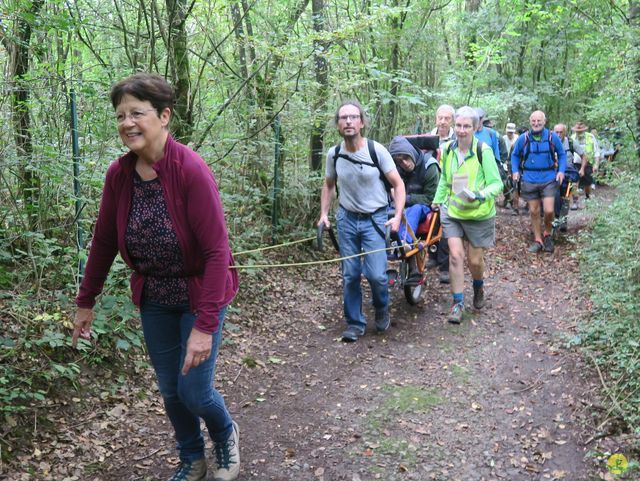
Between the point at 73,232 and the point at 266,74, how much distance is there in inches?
144

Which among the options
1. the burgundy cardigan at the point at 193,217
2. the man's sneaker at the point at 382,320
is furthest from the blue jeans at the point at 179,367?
the man's sneaker at the point at 382,320

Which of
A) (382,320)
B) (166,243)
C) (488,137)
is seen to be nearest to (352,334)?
(382,320)

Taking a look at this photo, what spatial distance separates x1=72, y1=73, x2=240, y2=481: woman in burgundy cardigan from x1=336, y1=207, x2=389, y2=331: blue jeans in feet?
9.66

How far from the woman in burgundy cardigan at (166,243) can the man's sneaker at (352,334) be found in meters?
3.04

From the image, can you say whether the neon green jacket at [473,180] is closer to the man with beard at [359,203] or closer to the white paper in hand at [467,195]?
the white paper in hand at [467,195]

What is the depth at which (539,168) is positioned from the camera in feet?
32.9

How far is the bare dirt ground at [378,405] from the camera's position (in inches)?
154

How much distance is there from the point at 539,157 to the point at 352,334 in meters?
5.58

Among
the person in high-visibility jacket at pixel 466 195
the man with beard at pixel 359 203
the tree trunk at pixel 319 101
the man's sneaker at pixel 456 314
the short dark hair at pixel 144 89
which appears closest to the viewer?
the short dark hair at pixel 144 89

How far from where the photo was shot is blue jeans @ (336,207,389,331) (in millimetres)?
6043

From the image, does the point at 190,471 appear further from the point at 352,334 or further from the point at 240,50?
the point at 240,50

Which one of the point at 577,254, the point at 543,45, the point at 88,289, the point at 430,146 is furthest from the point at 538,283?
the point at 543,45

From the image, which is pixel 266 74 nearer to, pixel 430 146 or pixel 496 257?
pixel 430 146

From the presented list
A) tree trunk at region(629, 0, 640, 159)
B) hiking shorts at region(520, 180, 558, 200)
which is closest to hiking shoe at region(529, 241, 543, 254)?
hiking shorts at region(520, 180, 558, 200)
